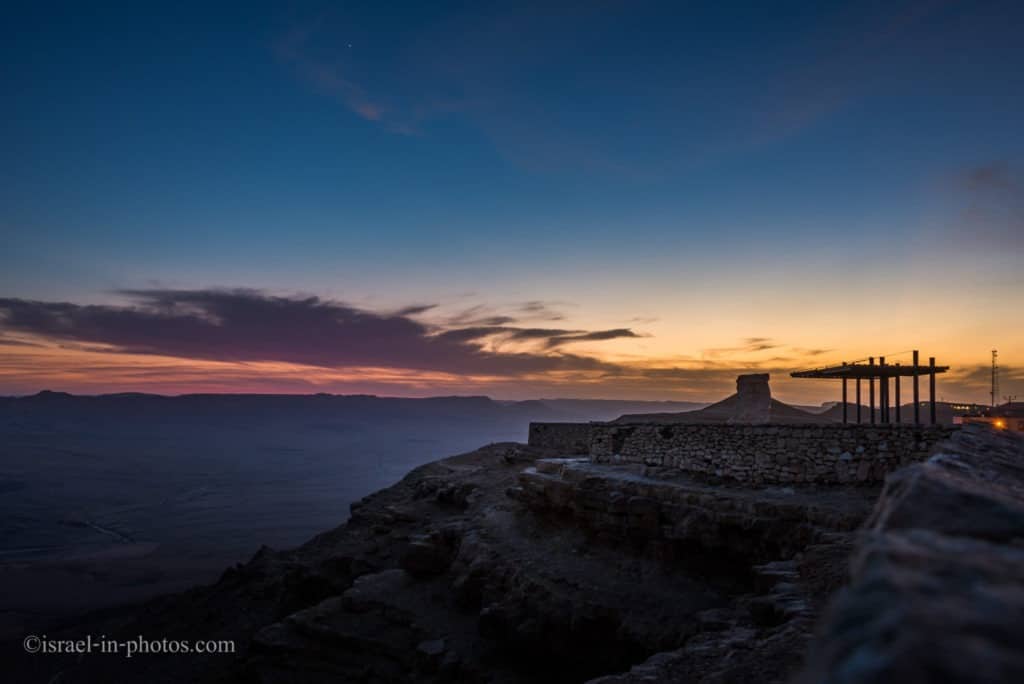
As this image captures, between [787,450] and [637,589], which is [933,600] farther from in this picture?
[787,450]

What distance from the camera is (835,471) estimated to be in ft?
44.3

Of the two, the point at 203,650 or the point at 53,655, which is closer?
the point at 203,650

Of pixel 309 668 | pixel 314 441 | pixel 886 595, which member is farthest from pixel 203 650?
pixel 314 441

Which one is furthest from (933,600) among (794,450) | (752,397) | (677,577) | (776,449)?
(752,397)

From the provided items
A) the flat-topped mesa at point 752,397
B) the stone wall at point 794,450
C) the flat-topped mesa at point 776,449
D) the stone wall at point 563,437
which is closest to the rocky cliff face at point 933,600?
the flat-topped mesa at point 776,449

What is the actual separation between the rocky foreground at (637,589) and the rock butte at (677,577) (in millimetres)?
17

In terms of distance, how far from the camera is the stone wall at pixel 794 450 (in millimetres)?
12836

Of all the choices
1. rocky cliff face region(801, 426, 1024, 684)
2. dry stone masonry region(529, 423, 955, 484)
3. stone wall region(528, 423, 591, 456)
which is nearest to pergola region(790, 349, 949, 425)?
dry stone masonry region(529, 423, 955, 484)

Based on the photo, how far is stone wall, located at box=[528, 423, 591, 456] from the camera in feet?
105

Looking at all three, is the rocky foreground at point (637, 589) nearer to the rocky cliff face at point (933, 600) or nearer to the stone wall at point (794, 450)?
the rocky cliff face at point (933, 600)

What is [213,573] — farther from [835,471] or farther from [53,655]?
[835,471]

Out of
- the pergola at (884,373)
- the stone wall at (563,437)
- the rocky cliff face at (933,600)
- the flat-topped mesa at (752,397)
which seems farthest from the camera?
the flat-topped mesa at (752,397)

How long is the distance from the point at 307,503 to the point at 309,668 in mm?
70632

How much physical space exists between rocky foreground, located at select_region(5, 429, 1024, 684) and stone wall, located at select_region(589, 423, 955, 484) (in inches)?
20.5
